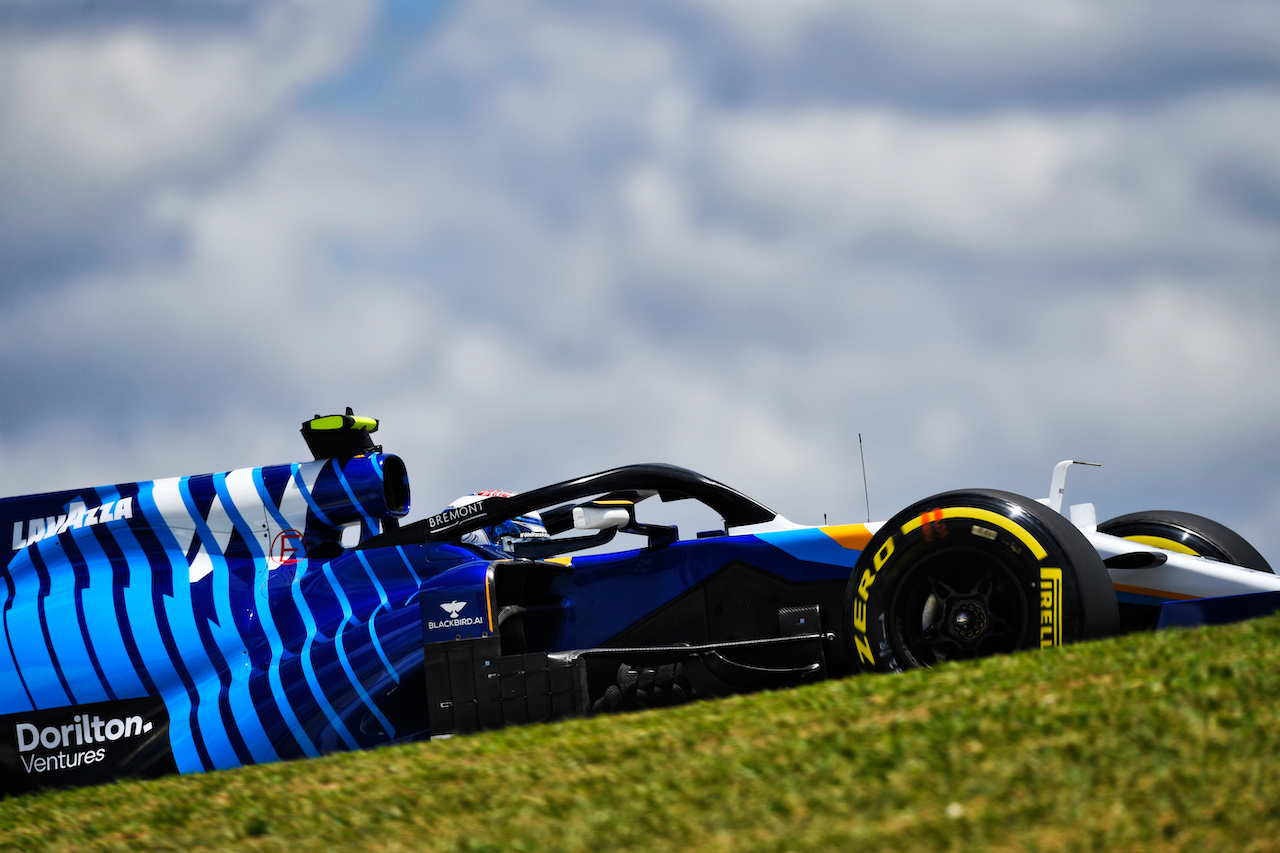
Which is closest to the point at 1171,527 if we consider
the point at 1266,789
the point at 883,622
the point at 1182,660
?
the point at 883,622

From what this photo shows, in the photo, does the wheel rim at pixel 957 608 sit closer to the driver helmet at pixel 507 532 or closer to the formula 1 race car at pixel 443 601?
the formula 1 race car at pixel 443 601

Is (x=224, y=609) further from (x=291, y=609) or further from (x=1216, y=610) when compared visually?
(x=1216, y=610)

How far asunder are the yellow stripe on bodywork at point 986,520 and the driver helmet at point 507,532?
2489 mm

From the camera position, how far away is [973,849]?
2492 mm

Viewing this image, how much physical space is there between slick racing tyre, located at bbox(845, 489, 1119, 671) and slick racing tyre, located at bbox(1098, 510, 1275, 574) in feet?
6.68

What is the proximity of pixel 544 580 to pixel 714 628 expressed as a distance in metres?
0.94

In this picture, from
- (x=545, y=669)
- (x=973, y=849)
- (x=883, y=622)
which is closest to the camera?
(x=973, y=849)

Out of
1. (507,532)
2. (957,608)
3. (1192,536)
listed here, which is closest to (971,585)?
(957,608)

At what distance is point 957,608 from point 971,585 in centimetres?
11

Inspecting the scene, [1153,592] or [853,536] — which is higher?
[853,536]

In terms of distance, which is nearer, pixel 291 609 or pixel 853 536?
pixel 853 536

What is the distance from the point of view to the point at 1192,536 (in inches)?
248

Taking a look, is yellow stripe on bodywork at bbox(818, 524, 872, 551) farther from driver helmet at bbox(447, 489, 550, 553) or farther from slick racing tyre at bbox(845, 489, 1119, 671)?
driver helmet at bbox(447, 489, 550, 553)

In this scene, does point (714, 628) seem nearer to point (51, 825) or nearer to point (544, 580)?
point (544, 580)
